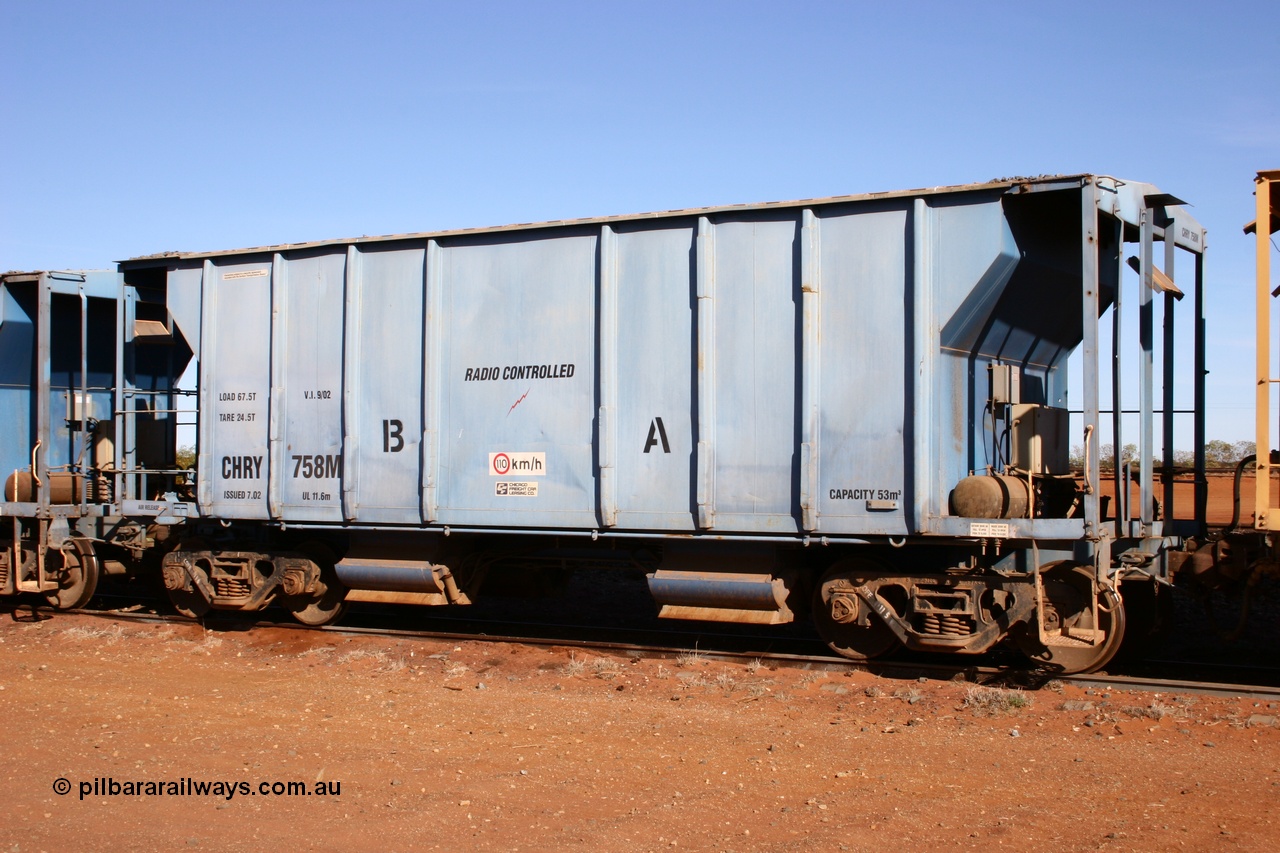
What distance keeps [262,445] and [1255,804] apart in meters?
8.73

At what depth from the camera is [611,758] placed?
258 inches

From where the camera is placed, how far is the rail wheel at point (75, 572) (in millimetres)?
11680

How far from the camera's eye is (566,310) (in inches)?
368

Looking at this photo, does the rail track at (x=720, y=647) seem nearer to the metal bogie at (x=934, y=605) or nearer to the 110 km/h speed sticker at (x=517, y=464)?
the metal bogie at (x=934, y=605)

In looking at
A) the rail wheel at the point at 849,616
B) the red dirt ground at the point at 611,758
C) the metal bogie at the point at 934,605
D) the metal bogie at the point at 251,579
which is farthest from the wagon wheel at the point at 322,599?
the metal bogie at the point at 934,605

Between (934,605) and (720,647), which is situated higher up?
(934,605)

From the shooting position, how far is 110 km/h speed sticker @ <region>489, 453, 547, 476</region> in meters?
9.34

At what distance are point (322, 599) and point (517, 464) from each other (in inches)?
120

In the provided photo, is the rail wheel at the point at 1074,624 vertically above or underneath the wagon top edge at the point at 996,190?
underneath

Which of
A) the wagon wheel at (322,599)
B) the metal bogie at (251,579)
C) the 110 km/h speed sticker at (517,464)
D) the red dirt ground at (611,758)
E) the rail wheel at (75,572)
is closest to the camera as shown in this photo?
the red dirt ground at (611,758)

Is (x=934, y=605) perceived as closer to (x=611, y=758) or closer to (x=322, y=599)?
(x=611, y=758)

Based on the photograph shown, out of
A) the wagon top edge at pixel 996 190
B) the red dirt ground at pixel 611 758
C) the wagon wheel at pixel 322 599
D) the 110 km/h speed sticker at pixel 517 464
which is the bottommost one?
the red dirt ground at pixel 611 758

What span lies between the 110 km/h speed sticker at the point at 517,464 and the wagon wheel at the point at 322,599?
Result: 7.94 ft

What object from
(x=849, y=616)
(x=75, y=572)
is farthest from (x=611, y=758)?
(x=75, y=572)
